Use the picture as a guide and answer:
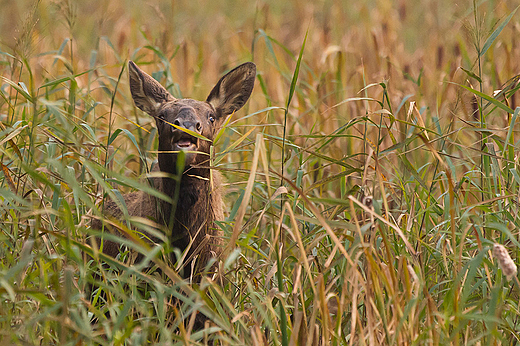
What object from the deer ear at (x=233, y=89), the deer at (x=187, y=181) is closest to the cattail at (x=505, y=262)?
the deer at (x=187, y=181)

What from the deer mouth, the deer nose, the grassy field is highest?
the deer nose

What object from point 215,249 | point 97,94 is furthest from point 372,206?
point 97,94

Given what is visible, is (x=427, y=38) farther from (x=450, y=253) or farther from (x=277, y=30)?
(x=450, y=253)

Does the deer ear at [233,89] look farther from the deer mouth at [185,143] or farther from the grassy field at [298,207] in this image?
the deer mouth at [185,143]

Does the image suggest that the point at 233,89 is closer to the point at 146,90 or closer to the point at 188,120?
the point at 146,90

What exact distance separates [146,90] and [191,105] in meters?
0.54

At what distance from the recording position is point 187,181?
3.73 meters

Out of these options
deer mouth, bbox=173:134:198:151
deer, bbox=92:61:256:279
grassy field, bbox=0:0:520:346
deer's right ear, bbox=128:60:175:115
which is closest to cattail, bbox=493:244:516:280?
grassy field, bbox=0:0:520:346

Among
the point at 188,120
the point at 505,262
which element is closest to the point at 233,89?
the point at 188,120

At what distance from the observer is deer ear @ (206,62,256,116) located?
4.26 m

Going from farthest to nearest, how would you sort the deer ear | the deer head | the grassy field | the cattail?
the deer ear, the deer head, the grassy field, the cattail

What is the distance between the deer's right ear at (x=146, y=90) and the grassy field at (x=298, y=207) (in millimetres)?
185

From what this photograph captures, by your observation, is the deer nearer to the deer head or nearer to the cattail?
the deer head

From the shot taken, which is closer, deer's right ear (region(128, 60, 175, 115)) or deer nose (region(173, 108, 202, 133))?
deer nose (region(173, 108, 202, 133))
